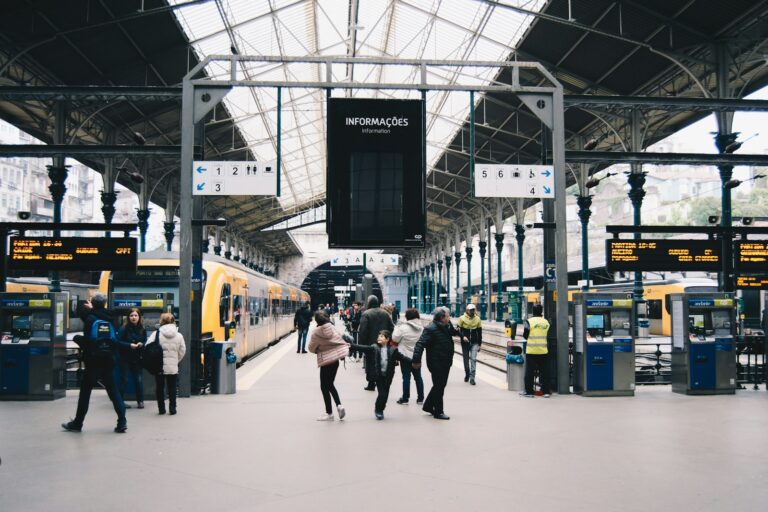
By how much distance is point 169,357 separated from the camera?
926cm

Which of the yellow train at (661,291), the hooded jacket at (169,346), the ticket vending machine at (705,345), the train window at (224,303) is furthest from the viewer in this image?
the yellow train at (661,291)

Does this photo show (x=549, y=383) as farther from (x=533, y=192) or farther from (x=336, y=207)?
(x=336, y=207)

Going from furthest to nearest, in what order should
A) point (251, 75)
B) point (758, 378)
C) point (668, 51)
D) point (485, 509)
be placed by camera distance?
point (251, 75) → point (668, 51) → point (758, 378) → point (485, 509)

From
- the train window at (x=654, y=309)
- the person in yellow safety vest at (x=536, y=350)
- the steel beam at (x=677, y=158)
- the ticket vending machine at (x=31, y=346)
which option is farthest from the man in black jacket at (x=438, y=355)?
the train window at (x=654, y=309)

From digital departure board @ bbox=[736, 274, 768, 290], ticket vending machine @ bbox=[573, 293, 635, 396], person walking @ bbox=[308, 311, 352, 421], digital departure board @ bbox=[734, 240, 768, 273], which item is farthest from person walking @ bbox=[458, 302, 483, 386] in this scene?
digital departure board @ bbox=[736, 274, 768, 290]

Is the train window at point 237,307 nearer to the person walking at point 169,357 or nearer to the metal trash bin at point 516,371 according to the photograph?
the person walking at point 169,357

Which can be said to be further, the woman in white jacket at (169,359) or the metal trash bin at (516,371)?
the metal trash bin at (516,371)

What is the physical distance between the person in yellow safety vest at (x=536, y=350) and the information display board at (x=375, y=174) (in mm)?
2198

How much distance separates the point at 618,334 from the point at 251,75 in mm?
16837

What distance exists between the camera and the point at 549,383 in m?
11.2

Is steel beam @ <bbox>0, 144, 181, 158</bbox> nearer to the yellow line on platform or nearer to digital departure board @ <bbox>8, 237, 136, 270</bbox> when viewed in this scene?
digital departure board @ <bbox>8, 237, 136, 270</bbox>

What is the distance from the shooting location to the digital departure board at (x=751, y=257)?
1223 cm

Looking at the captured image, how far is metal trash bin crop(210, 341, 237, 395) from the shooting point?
11.4 m

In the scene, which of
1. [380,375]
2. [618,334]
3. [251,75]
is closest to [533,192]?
[618,334]
